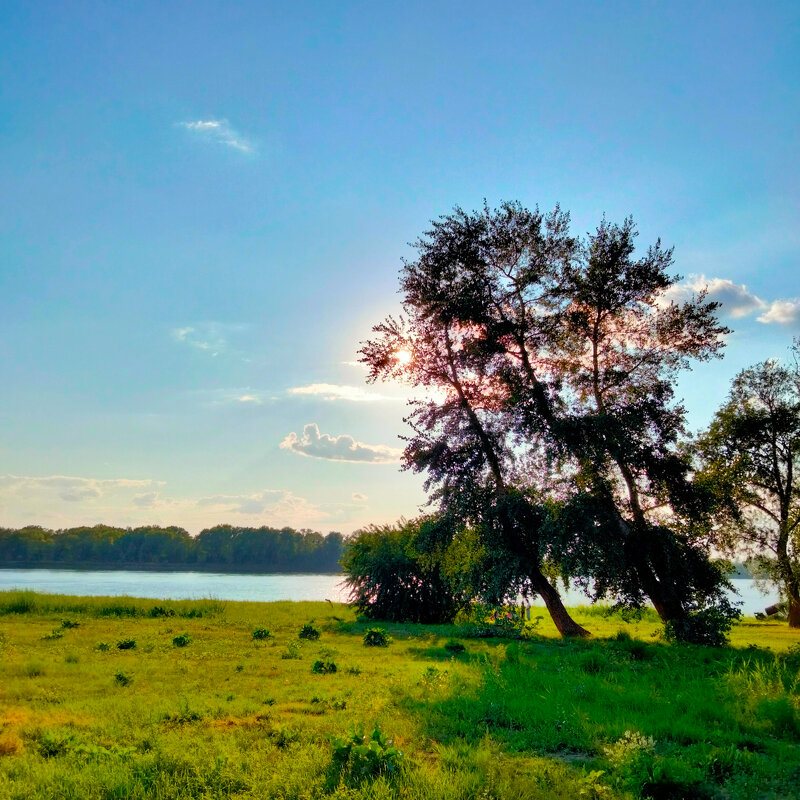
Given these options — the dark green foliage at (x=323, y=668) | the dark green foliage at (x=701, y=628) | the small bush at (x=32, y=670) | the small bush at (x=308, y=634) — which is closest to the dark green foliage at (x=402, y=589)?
the small bush at (x=308, y=634)

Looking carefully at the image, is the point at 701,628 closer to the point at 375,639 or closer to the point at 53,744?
the point at 375,639

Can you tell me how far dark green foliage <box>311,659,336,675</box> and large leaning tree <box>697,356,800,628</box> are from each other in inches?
976

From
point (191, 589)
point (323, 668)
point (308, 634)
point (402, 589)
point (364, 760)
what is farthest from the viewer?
point (191, 589)

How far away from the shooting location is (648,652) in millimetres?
14977

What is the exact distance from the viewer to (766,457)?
105ft

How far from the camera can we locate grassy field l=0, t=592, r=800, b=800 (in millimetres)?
5969

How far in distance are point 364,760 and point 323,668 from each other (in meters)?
7.26

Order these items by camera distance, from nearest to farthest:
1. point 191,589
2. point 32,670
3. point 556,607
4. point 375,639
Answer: point 32,670 < point 375,639 < point 556,607 < point 191,589

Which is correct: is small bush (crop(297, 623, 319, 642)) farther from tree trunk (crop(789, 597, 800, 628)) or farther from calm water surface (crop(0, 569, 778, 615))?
tree trunk (crop(789, 597, 800, 628))

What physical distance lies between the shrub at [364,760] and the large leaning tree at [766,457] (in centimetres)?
2912

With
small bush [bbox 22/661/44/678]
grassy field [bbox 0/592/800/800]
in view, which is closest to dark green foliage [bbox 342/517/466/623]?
grassy field [bbox 0/592/800/800]

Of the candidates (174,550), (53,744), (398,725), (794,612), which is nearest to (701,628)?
(398,725)

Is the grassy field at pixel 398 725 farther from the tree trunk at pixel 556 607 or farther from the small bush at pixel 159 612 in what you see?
the small bush at pixel 159 612

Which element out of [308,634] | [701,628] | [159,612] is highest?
[701,628]
